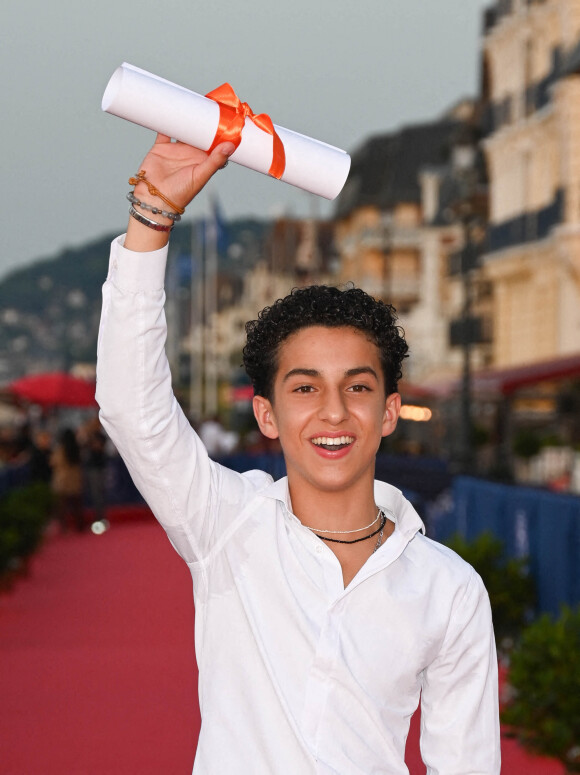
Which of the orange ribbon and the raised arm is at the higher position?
the orange ribbon

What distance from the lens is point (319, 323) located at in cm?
302

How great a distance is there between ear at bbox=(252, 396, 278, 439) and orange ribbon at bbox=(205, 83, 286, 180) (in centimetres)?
64

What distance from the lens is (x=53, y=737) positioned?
777 centimetres

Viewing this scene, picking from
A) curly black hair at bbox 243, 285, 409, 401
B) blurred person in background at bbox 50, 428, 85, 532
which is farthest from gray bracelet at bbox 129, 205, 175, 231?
blurred person in background at bbox 50, 428, 85, 532

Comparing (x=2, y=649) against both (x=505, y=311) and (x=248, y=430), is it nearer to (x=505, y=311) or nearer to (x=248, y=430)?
(x=505, y=311)

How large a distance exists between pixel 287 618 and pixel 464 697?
44 cm

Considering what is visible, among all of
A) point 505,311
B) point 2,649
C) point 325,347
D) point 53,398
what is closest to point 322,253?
point 505,311

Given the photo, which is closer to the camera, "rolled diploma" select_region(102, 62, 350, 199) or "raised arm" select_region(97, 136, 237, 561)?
"rolled diploma" select_region(102, 62, 350, 199)

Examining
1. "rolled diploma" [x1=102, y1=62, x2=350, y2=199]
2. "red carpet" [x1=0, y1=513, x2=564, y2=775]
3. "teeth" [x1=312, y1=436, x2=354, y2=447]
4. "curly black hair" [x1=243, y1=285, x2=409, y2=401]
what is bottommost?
"red carpet" [x1=0, y1=513, x2=564, y2=775]

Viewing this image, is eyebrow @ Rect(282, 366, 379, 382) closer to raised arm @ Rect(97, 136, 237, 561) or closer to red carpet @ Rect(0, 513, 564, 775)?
raised arm @ Rect(97, 136, 237, 561)

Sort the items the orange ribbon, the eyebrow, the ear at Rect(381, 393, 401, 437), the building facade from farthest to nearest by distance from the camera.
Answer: the building facade → the ear at Rect(381, 393, 401, 437) → the eyebrow → the orange ribbon

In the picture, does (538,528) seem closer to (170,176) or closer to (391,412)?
(391,412)

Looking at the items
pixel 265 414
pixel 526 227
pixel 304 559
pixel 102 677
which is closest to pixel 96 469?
pixel 102 677

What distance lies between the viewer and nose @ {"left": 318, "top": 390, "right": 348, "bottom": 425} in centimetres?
291
